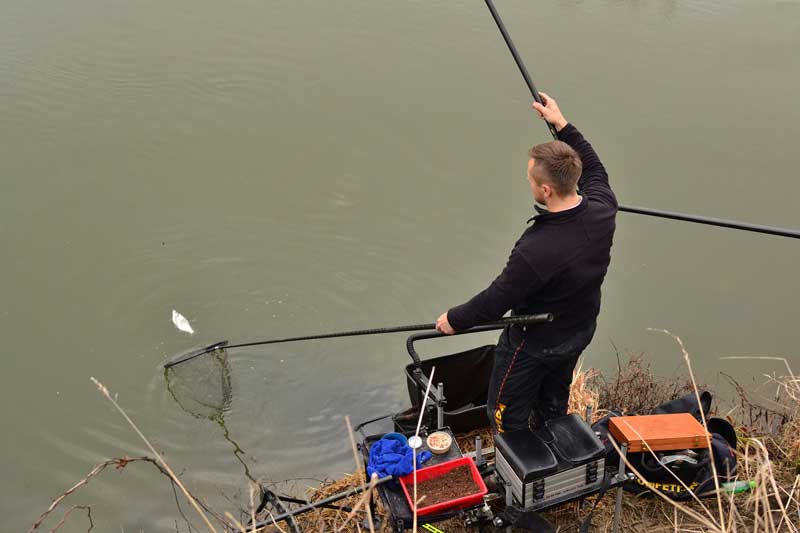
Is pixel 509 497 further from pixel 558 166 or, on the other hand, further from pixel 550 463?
pixel 558 166

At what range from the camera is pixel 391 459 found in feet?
7.97

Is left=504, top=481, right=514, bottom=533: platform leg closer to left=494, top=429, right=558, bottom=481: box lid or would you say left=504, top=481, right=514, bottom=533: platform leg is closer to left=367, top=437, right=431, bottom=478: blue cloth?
left=494, top=429, right=558, bottom=481: box lid

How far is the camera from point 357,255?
4.65m

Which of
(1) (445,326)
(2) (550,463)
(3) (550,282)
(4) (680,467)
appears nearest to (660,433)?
(4) (680,467)

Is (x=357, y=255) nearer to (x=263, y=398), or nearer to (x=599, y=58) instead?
(x=263, y=398)

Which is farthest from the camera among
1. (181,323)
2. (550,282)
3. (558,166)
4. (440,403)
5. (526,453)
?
(181,323)

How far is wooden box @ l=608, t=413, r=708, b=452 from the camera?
2.60 m

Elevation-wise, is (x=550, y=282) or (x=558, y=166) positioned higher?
(x=558, y=166)

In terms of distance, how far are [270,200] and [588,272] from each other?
3072 mm

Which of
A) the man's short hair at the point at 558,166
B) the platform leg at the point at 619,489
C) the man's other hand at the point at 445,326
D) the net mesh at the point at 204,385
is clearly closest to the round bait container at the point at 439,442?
the man's other hand at the point at 445,326

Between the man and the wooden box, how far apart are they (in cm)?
25

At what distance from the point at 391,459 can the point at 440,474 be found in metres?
0.23

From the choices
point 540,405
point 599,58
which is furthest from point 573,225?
point 599,58

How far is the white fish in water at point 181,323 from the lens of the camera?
4.12 m
